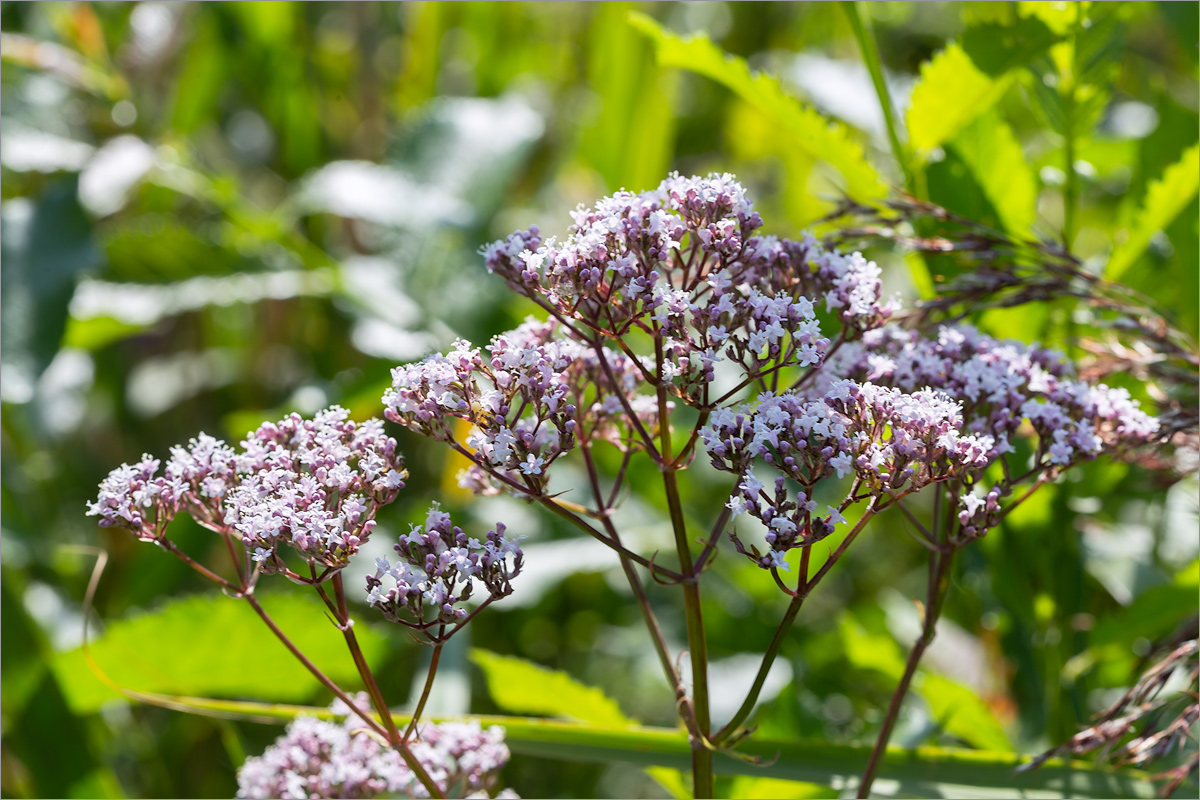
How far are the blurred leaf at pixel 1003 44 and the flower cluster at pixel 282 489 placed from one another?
2.08ft

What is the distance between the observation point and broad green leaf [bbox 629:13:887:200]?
91cm

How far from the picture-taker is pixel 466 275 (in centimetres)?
162

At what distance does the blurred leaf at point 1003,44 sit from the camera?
2.88ft

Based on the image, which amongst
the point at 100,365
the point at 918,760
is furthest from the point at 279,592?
the point at 100,365

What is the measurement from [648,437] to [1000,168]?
61 cm

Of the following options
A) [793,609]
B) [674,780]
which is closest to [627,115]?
[674,780]

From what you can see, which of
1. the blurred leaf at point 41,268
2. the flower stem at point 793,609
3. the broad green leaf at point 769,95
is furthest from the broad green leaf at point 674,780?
the blurred leaf at point 41,268

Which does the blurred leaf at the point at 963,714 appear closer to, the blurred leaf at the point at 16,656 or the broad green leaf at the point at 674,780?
the broad green leaf at the point at 674,780

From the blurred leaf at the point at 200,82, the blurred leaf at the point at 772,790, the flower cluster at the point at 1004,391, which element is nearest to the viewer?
the flower cluster at the point at 1004,391

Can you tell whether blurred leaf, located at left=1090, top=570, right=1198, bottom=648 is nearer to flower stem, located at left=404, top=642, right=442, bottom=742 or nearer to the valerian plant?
the valerian plant

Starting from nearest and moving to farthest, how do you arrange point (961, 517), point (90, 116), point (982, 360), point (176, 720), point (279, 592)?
point (961, 517)
point (982, 360)
point (279, 592)
point (176, 720)
point (90, 116)

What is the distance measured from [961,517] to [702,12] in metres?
2.09

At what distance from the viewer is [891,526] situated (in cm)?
174

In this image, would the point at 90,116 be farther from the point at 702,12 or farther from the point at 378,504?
the point at 378,504
